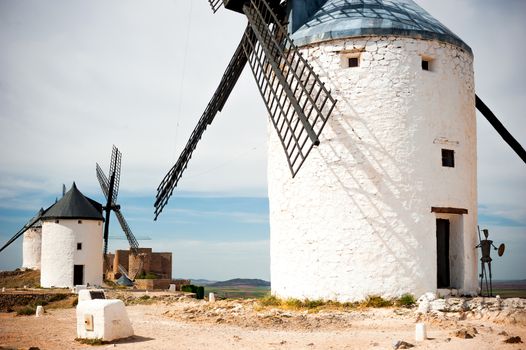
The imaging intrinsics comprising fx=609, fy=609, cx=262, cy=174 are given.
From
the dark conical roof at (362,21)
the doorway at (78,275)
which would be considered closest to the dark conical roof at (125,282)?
the doorway at (78,275)

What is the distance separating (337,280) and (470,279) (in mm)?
3116

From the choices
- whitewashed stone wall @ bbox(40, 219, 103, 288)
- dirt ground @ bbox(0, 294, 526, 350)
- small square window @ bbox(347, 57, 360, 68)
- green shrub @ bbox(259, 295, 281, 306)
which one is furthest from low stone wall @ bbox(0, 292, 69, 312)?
small square window @ bbox(347, 57, 360, 68)

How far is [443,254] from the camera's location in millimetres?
13453

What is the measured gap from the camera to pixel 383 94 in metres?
12.7

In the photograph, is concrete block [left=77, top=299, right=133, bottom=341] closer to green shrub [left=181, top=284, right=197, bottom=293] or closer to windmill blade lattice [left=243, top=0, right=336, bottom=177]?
windmill blade lattice [left=243, top=0, right=336, bottom=177]

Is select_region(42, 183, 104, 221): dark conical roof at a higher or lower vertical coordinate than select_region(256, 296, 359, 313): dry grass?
higher

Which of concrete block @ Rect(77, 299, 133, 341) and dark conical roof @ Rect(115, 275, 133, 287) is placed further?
dark conical roof @ Rect(115, 275, 133, 287)

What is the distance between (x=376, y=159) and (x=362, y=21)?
2.96 metres

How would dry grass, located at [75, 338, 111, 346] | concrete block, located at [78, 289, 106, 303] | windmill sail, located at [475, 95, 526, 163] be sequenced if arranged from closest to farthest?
dry grass, located at [75, 338, 111, 346] < concrete block, located at [78, 289, 106, 303] < windmill sail, located at [475, 95, 526, 163]

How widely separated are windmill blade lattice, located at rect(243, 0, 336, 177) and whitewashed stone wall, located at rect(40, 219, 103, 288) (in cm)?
1706

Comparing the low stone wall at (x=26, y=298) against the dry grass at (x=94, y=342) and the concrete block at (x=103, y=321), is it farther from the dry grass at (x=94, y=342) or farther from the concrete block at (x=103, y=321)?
the dry grass at (x=94, y=342)

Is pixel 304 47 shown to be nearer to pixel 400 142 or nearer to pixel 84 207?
pixel 400 142

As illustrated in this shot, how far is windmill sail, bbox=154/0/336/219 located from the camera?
1205 cm

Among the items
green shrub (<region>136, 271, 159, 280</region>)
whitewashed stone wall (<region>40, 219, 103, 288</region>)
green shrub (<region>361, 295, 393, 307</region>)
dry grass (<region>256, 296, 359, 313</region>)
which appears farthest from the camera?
green shrub (<region>136, 271, 159, 280</region>)
